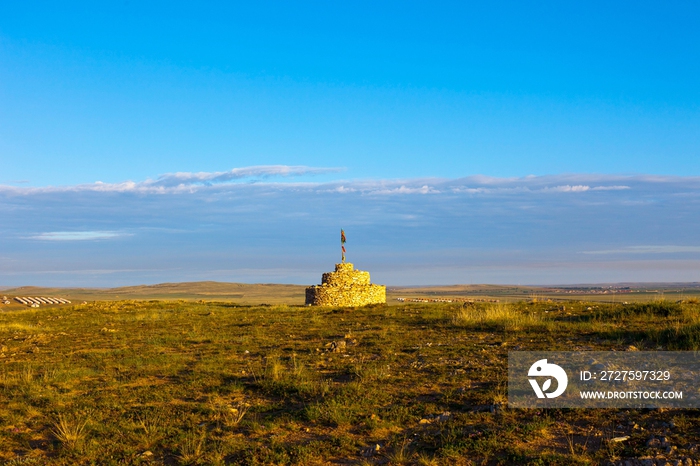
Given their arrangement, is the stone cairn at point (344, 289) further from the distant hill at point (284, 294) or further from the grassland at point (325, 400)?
the distant hill at point (284, 294)

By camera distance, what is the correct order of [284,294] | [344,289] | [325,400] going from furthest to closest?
[284,294] → [344,289] → [325,400]

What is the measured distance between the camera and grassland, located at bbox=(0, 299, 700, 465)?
738 cm

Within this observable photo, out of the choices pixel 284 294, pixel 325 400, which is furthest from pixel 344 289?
pixel 284 294

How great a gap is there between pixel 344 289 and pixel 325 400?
24.7 m

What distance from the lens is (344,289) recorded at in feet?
112

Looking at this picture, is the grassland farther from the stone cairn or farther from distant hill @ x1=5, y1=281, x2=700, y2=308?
distant hill @ x1=5, y1=281, x2=700, y2=308

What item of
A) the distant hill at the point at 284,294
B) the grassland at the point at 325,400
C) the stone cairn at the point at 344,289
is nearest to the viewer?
the grassland at the point at 325,400

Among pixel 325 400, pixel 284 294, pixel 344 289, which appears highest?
pixel 344 289

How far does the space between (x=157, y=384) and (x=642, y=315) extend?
15.6 metres

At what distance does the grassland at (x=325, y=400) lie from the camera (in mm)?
7375

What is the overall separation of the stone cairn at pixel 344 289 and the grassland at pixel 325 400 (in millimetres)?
15260

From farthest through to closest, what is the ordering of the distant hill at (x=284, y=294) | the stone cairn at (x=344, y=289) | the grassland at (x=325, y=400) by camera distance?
the distant hill at (x=284, y=294)
the stone cairn at (x=344, y=289)
the grassland at (x=325, y=400)

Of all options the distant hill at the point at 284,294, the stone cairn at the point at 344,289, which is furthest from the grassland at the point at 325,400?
the distant hill at the point at 284,294

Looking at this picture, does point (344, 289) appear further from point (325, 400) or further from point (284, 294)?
point (284, 294)
